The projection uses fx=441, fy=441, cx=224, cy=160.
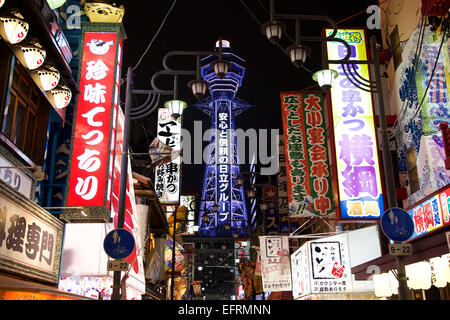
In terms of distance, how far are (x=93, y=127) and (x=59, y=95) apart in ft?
3.95

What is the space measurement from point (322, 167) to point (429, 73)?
21.3ft

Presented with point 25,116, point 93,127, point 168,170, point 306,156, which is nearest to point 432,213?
point 306,156

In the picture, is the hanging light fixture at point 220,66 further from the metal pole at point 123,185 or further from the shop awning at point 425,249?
the shop awning at point 425,249

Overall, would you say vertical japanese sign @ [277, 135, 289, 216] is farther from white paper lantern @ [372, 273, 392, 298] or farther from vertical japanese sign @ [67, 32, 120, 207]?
vertical japanese sign @ [67, 32, 120, 207]

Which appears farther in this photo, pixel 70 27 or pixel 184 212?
pixel 184 212

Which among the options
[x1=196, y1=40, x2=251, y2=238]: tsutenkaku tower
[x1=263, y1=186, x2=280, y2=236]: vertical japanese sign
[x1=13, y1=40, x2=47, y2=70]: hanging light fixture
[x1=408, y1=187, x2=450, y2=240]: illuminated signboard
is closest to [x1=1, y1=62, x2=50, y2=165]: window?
[x1=13, y1=40, x2=47, y2=70]: hanging light fixture

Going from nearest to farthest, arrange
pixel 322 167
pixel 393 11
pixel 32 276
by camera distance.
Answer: pixel 32 276
pixel 393 11
pixel 322 167

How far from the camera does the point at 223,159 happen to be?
108m

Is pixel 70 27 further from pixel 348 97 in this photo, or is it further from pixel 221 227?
pixel 221 227

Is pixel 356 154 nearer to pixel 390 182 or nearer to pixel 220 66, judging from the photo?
pixel 390 182

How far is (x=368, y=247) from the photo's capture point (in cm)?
1747

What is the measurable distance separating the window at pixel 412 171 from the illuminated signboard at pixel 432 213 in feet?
9.35

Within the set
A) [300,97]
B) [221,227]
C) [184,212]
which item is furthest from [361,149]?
[221,227]

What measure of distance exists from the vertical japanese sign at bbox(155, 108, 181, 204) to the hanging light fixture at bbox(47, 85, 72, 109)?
48.8ft
